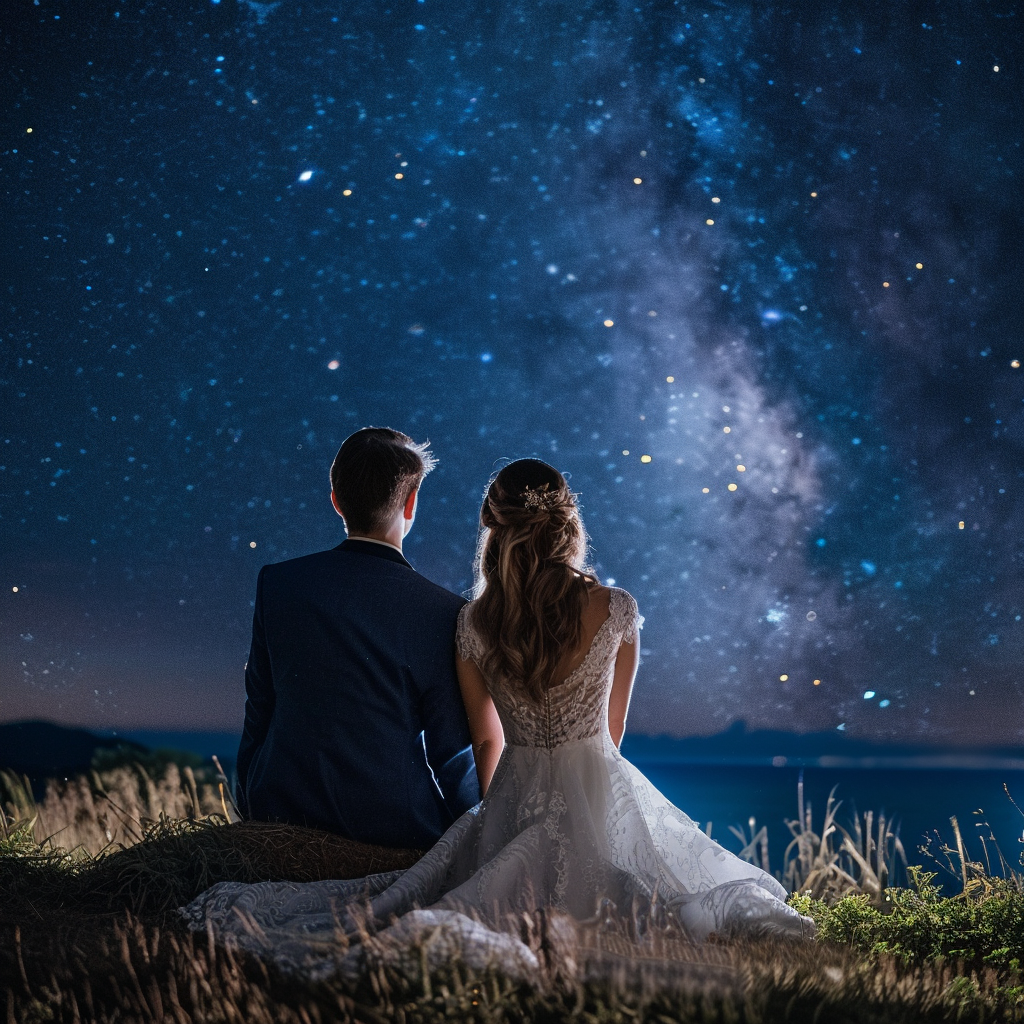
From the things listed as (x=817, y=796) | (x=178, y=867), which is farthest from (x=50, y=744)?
(x=817, y=796)

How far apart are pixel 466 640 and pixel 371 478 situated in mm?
698

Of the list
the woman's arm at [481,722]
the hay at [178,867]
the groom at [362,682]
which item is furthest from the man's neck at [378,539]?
the hay at [178,867]

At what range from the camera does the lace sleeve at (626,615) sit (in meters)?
3.33

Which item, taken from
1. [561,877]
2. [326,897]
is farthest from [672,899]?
[326,897]

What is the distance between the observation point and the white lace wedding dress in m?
2.63

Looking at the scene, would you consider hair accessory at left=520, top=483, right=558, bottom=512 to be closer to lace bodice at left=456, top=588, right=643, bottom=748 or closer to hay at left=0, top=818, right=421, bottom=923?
lace bodice at left=456, top=588, right=643, bottom=748

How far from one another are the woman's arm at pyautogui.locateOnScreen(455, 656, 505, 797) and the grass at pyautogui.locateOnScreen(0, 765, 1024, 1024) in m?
0.45

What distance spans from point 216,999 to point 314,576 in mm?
1626

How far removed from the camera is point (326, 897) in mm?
2820

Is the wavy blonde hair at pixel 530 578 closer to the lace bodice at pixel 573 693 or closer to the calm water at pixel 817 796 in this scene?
the lace bodice at pixel 573 693

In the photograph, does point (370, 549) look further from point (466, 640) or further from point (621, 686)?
point (621, 686)

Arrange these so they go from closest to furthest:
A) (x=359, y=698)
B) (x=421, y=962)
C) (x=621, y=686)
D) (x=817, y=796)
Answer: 1. (x=421, y=962)
2. (x=359, y=698)
3. (x=621, y=686)
4. (x=817, y=796)

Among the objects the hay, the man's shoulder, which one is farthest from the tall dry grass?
the man's shoulder

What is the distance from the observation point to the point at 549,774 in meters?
3.28
